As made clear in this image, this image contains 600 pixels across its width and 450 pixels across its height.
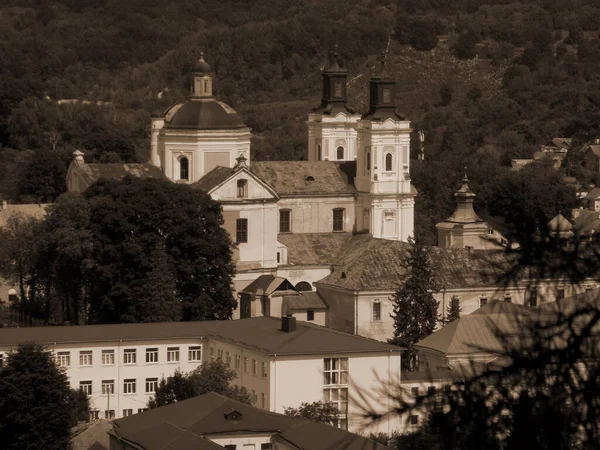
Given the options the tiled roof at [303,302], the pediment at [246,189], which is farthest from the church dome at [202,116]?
the tiled roof at [303,302]

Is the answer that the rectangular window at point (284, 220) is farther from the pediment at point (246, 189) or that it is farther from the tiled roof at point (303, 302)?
the tiled roof at point (303, 302)

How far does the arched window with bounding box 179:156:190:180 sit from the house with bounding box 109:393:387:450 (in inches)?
904

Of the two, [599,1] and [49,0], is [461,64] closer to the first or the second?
[599,1]

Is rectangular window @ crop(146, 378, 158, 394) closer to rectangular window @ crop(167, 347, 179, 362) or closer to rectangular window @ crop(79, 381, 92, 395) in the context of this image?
rectangular window @ crop(167, 347, 179, 362)

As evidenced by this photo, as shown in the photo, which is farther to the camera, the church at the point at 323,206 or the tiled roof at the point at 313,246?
the tiled roof at the point at 313,246

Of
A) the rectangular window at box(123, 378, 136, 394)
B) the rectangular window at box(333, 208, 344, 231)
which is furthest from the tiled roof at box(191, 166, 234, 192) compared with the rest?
the rectangular window at box(123, 378, 136, 394)

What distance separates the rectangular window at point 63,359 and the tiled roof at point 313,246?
14031 millimetres

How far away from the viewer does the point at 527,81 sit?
A: 144375 millimetres

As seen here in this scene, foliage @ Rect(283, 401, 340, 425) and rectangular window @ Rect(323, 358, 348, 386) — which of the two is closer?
foliage @ Rect(283, 401, 340, 425)

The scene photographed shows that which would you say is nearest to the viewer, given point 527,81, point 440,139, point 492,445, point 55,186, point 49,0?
point 492,445

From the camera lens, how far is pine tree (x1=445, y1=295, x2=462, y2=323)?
57.2 m

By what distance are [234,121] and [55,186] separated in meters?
21.5

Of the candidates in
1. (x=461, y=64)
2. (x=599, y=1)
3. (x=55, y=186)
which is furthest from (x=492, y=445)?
(x=599, y=1)

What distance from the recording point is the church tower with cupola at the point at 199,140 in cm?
6700
